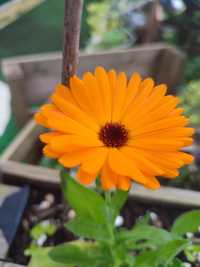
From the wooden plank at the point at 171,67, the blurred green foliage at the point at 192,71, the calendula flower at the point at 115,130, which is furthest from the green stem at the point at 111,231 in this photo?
the blurred green foliage at the point at 192,71

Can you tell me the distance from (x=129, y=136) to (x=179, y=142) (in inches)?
2.9

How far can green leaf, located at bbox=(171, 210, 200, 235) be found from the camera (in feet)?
1.75

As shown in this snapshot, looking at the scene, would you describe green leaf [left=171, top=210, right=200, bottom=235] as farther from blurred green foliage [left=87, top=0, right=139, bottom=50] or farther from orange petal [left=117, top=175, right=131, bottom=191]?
blurred green foliage [left=87, top=0, right=139, bottom=50]

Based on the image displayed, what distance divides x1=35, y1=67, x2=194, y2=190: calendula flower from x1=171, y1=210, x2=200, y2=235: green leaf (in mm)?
158

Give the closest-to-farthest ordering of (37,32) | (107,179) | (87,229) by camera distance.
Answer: (107,179) → (87,229) → (37,32)

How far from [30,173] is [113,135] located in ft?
1.21

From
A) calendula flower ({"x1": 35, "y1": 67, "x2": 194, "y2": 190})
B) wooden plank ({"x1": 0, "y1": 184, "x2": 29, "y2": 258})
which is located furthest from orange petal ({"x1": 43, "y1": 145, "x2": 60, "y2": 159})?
wooden plank ({"x1": 0, "y1": 184, "x2": 29, "y2": 258})

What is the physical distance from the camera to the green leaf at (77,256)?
1.68 feet

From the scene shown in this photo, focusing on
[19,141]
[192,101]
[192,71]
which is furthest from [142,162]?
[192,71]

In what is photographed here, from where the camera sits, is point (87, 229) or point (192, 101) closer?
point (87, 229)

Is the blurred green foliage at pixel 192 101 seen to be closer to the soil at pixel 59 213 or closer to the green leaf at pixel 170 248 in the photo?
the soil at pixel 59 213

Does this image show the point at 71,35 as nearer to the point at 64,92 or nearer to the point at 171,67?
the point at 64,92

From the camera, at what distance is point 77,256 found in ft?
1.74

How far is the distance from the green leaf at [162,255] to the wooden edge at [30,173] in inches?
11.2
